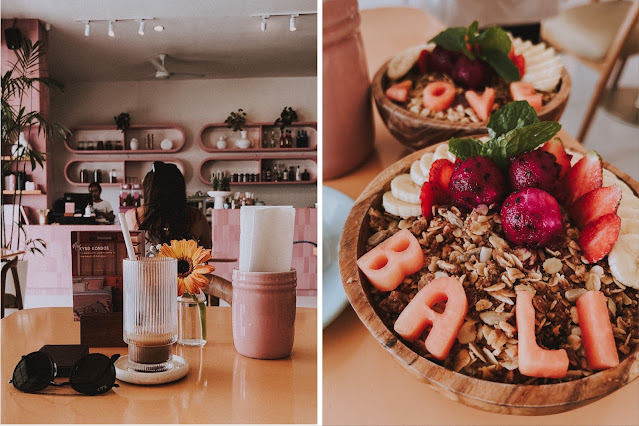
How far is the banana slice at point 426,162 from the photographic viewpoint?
883 mm

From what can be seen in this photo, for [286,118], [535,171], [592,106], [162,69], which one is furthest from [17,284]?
[592,106]

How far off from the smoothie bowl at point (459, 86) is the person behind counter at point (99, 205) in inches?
22.4

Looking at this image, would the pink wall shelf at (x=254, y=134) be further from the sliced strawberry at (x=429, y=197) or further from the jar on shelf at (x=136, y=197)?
the sliced strawberry at (x=429, y=197)

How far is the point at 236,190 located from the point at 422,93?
0.45 meters

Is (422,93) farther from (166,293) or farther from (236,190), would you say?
(166,293)

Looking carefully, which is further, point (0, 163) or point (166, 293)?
point (0, 163)

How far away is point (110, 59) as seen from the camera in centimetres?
98

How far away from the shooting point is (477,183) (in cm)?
76

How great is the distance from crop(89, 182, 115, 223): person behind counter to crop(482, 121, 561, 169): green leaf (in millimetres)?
654

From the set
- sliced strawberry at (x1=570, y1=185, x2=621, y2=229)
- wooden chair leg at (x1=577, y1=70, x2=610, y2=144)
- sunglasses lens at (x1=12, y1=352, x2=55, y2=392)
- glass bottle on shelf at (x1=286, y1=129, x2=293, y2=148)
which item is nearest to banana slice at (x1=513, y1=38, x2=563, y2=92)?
sliced strawberry at (x1=570, y1=185, x2=621, y2=229)

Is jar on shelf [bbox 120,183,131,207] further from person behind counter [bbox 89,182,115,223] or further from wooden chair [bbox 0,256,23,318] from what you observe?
wooden chair [bbox 0,256,23,318]

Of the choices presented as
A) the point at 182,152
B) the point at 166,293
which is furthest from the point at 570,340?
the point at 182,152

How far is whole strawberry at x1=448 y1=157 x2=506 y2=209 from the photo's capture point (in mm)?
757

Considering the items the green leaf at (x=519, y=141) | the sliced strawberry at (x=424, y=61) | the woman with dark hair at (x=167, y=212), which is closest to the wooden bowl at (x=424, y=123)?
the sliced strawberry at (x=424, y=61)
